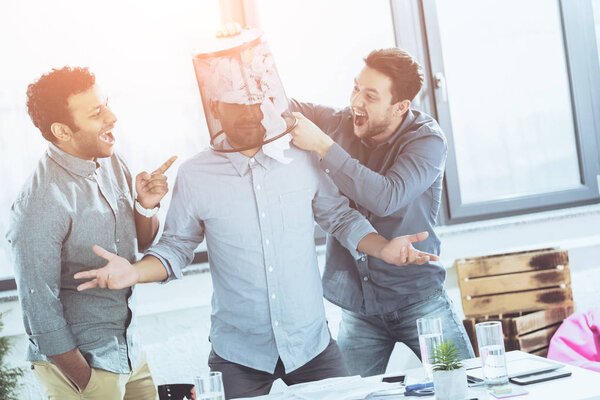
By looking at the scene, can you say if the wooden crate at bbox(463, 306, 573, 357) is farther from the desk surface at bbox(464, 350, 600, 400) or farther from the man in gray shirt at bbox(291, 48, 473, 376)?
the desk surface at bbox(464, 350, 600, 400)

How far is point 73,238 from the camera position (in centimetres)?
199

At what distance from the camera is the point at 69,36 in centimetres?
295

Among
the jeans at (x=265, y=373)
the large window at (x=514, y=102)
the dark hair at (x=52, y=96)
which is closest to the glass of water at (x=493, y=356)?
the jeans at (x=265, y=373)

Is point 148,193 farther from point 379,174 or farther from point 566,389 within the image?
point 566,389

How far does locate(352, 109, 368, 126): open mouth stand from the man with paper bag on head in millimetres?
317

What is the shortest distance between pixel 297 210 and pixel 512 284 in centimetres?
138

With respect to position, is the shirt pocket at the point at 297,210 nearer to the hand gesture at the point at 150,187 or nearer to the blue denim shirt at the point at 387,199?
the blue denim shirt at the point at 387,199

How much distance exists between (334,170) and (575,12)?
1.98m

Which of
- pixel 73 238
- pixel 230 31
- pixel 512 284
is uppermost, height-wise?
pixel 230 31

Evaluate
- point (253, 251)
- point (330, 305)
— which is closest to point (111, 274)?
point (253, 251)

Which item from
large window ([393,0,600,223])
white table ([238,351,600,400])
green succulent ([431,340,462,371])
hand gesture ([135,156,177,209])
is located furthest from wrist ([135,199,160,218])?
large window ([393,0,600,223])

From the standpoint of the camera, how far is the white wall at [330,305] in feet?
9.59

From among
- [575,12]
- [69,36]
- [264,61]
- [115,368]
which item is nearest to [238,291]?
[115,368]

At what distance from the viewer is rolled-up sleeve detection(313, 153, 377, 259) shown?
7.14 feet
